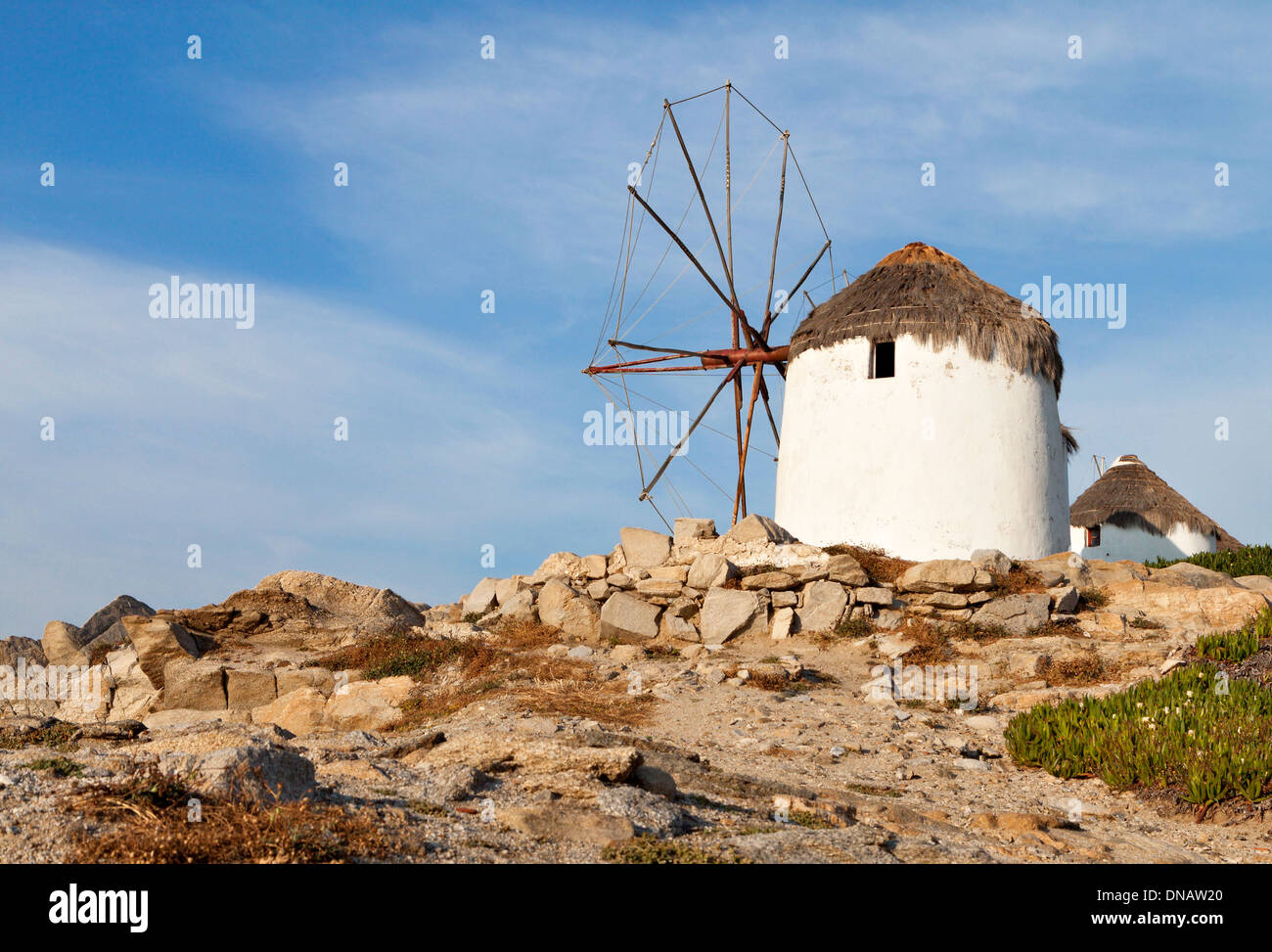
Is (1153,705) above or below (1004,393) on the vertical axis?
below

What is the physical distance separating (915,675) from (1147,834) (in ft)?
18.8

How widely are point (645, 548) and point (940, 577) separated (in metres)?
5.27

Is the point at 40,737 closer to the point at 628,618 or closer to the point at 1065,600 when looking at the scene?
the point at 628,618

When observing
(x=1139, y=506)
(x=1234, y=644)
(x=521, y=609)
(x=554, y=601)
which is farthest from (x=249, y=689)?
(x=1139, y=506)

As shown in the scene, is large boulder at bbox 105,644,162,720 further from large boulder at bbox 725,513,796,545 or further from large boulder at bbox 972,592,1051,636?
large boulder at bbox 972,592,1051,636

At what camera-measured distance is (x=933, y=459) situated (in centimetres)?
1891

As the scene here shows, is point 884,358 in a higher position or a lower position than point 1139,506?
higher

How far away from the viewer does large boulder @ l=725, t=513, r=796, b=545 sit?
60.2 feet

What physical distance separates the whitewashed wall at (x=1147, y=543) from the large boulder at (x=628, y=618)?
22.0 metres

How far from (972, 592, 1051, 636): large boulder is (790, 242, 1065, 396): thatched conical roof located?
480 centimetres
